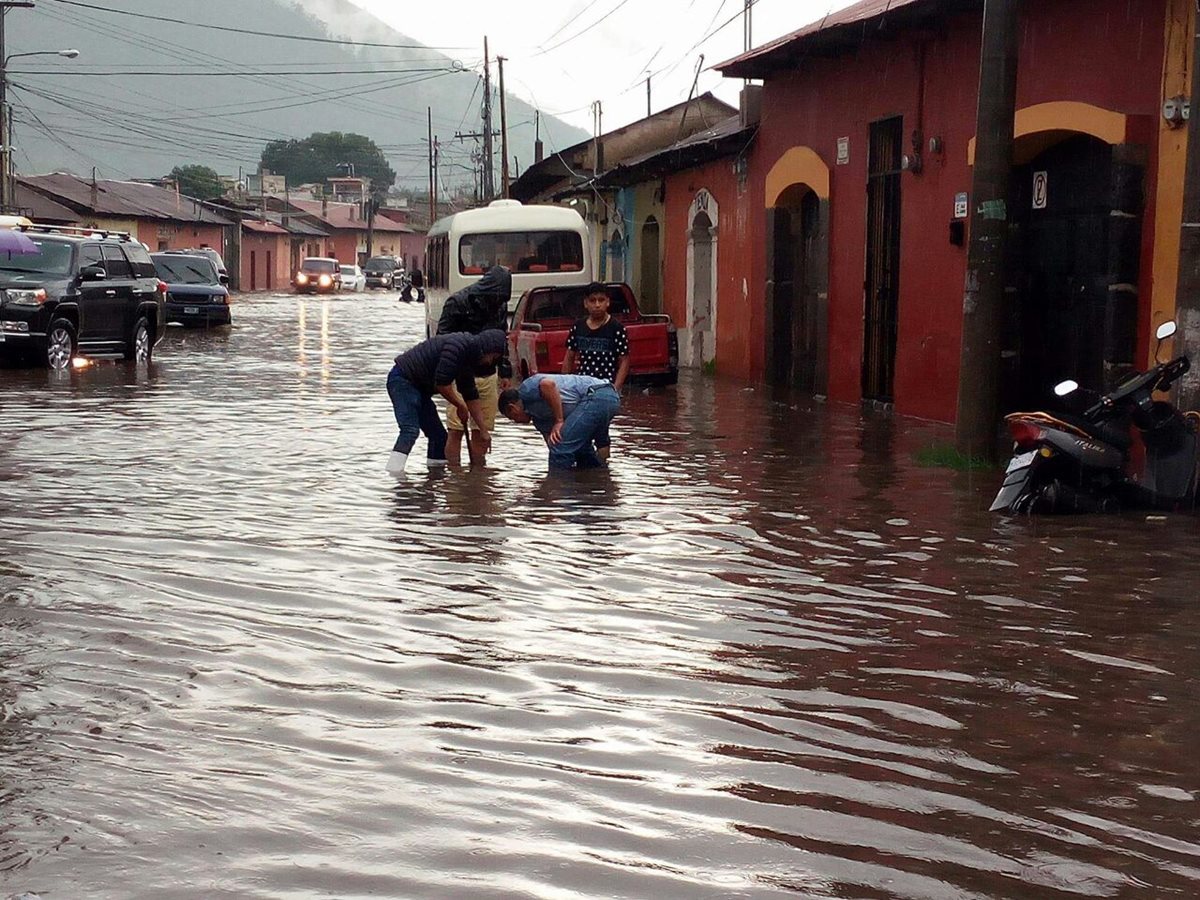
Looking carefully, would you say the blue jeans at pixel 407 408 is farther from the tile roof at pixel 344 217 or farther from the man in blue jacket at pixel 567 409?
the tile roof at pixel 344 217

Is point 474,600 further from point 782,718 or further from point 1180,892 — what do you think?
point 1180,892

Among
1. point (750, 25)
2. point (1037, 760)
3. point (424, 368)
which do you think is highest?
point (750, 25)

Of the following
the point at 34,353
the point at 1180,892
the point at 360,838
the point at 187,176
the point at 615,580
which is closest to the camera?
the point at 1180,892

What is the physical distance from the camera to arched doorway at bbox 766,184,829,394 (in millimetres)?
20391

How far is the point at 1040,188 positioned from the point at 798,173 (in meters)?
5.84

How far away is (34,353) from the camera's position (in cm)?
2188

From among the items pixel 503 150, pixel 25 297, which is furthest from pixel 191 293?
pixel 503 150

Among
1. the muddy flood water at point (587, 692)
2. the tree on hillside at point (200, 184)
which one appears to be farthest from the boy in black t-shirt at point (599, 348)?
the tree on hillside at point (200, 184)

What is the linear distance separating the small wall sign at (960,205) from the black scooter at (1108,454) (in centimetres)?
575

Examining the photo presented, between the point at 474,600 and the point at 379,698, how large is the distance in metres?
1.69

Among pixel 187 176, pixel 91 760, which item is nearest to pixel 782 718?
pixel 91 760

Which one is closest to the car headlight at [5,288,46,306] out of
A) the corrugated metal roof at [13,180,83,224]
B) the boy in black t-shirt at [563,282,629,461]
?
the boy in black t-shirt at [563,282,629,461]

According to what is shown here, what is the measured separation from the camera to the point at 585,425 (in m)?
11.5

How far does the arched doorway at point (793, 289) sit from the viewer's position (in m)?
20.4
